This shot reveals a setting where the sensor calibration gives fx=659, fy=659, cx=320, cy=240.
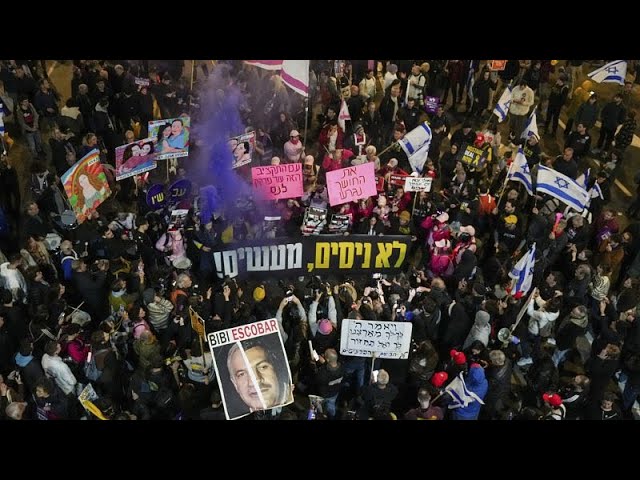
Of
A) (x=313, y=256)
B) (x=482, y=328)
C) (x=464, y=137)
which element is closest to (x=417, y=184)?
(x=313, y=256)

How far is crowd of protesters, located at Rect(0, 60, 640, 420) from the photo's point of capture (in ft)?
27.5

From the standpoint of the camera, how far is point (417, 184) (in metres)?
11.3

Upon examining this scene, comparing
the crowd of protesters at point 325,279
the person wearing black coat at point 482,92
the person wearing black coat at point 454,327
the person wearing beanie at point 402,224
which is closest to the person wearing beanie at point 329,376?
the crowd of protesters at point 325,279

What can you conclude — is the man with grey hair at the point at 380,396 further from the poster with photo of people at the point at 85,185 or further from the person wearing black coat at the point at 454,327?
the poster with photo of people at the point at 85,185

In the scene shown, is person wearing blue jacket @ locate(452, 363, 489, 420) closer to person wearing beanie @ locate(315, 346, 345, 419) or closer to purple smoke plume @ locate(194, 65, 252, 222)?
person wearing beanie @ locate(315, 346, 345, 419)

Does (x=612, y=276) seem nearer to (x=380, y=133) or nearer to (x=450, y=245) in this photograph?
(x=450, y=245)

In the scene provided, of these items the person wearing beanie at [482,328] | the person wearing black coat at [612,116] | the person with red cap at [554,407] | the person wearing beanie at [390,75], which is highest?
the person wearing beanie at [390,75]

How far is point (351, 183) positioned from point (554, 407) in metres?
4.98

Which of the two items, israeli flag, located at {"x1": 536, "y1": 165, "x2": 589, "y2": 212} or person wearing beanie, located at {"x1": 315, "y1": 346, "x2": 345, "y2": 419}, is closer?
person wearing beanie, located at {"x1": 315, "y1": 346, "x2": 345, "y2": 419}

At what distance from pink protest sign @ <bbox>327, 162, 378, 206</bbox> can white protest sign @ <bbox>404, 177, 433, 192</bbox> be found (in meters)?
0.58

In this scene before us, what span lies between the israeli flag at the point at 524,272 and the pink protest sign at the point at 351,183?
2.86 meters

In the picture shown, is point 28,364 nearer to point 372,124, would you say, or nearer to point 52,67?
point 372,124

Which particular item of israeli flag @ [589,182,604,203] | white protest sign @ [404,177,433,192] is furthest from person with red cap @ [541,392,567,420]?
israeli flag @ [589,182,604,203]

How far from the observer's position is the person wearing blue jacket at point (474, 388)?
8180 millimetres
